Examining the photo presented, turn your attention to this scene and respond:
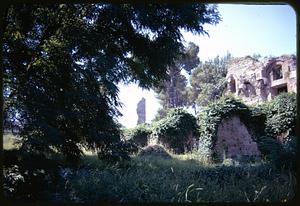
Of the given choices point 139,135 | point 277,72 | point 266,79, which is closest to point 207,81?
point 139,135

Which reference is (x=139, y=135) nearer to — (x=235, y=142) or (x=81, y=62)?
(x=81, y=62)

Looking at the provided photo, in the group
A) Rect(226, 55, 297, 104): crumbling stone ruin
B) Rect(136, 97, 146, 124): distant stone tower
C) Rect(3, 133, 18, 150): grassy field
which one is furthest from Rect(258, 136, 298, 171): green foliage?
Rect(3, 133, 18, 150): grassy field

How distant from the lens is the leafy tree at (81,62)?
12.2ft

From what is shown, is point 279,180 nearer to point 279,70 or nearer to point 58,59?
point 279,70

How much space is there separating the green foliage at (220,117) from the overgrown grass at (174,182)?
555 millimetres

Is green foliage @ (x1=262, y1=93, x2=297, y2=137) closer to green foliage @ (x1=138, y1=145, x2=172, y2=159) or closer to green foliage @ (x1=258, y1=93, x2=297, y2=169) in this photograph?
green foliage @ (x1=258, y1=93, x2=297, y2=169)

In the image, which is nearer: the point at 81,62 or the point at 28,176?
the point at 28,176

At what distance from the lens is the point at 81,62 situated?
396 centimetres

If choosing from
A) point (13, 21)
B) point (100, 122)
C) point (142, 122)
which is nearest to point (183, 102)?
point (142, 122)

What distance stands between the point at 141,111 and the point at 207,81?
964mm

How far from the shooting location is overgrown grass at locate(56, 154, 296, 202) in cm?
339

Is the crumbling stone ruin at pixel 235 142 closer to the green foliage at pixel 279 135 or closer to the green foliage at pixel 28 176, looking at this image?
the green foliage at pixel 279 135

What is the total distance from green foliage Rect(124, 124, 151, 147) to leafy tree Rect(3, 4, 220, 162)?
0.58 feet

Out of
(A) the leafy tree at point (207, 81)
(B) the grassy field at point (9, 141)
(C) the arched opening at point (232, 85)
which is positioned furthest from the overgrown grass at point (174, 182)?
(C) the arched opening at point (232, 85)
